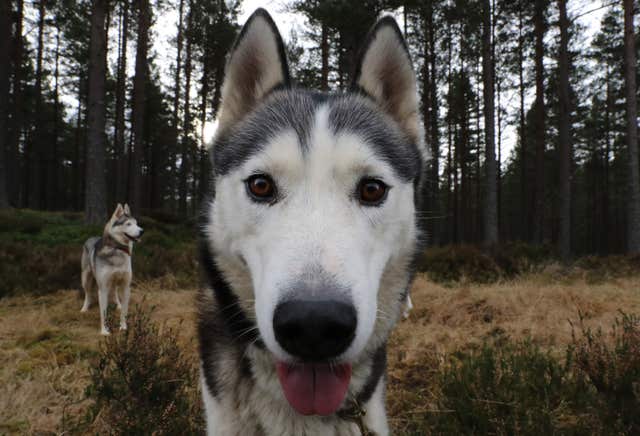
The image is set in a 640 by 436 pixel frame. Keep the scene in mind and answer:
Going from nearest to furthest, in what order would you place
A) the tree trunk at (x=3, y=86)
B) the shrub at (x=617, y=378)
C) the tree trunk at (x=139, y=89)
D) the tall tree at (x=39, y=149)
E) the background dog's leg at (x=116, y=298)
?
the shrub at (x=617, y=378) < the background dog's leg at (x=116, y=298) < the tree trunk at (x=139, y=89) < the tree trunk at (x=3, y=86) < the tall tree at (x=39, y=149)

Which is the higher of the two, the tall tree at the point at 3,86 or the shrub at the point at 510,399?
the tall tree at the point at 3,86

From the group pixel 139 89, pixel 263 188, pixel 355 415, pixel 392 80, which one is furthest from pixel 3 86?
pixel 355 415

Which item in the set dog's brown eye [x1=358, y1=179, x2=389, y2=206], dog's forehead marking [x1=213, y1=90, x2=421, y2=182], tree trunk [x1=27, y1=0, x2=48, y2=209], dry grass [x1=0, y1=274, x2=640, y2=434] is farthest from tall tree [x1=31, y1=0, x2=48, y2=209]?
dog's brown eye [x1=358, y1=179, x2=389, y2=206]

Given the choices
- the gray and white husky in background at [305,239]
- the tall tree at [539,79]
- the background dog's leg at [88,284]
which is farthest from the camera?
the tall tree at [539,79]

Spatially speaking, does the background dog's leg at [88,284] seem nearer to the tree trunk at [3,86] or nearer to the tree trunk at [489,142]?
the tree trunk at [3,86]

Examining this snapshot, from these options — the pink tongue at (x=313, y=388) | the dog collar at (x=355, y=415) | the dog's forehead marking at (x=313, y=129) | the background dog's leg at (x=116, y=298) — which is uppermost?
the dog's forehead marking at (x=313, y=129)

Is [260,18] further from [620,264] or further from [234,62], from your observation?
[620,264]

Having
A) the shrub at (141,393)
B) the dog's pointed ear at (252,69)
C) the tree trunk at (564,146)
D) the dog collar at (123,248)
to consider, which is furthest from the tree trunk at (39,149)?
the shrub at (141,393)

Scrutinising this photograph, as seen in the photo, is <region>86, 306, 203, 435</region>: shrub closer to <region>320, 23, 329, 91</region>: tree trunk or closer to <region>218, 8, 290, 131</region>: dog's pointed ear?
<region>218, 8, 290, 131</region>: dog's pointed ear

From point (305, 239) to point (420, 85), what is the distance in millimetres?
17901

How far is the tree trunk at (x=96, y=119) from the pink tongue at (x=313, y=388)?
11711 millimetres

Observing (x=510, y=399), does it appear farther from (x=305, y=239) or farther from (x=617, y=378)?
(x=305, y=239)

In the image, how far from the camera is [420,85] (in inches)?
696

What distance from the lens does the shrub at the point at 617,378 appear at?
216cm
